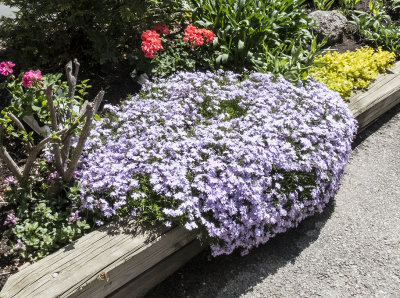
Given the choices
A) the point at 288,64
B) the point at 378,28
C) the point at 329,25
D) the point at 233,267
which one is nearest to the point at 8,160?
the point at 233,267

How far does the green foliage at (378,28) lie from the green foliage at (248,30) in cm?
136

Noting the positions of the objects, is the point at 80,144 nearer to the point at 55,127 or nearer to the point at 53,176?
the point at 55,127

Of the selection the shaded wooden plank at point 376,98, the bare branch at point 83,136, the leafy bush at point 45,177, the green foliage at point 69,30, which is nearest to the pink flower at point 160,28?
the green foliage at point 69,30

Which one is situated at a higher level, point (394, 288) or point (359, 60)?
point (359, 60)

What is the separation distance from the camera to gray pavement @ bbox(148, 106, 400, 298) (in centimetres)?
312

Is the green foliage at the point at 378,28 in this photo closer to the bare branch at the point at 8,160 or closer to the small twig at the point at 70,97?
the small twig at the point at 70,97

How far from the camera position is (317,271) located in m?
3.28

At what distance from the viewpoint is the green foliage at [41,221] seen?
8.68 ft

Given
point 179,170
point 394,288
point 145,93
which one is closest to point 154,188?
point 179,170

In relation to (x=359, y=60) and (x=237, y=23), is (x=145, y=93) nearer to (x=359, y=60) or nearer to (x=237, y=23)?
(x=237, y=23)

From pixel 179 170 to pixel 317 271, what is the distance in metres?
1.43

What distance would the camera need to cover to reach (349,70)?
4535 millimetres

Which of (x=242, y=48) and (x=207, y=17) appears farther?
(x=207, y=17)

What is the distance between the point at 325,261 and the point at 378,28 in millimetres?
3912
